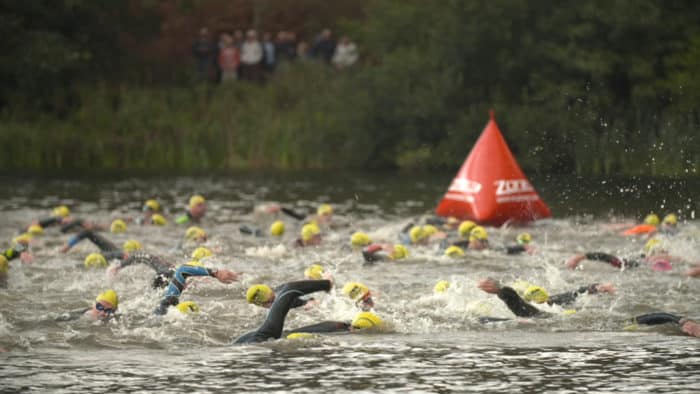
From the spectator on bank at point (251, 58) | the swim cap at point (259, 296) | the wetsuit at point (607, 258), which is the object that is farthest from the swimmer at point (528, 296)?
the spectator on bank at point (251, 58)

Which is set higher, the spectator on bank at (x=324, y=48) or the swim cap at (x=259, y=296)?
the spectator on bank at (x=324, y=48)

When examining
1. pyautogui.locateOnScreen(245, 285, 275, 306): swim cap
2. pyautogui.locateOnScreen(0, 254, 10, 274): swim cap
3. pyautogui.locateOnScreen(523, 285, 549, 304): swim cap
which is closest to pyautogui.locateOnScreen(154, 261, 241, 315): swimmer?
pyautogui.locateOnScreen(245, 285, 275, 306): swim cap

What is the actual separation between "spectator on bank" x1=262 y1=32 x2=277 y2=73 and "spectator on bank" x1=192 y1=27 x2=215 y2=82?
1.52 metres

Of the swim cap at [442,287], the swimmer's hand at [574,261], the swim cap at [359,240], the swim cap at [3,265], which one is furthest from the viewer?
the swim cap at [359,240]

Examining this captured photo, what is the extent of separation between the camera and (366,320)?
1112 cm

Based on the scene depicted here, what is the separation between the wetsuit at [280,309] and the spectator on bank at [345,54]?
83.9 feet

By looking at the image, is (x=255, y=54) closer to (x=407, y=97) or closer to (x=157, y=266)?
(x=407, y=97)

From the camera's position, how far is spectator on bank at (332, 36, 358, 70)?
36.4 metres

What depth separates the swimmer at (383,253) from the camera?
1561cm

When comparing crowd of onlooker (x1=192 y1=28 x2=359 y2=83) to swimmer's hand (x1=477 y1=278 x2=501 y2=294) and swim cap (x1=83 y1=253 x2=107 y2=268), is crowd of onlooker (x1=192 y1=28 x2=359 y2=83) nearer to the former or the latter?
swim cap (x1=83 y1=253 x2=107 y2=268)

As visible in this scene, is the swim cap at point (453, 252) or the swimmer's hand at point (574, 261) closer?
the swimmer's hand at point (574, 261)

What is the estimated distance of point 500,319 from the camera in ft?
37.7

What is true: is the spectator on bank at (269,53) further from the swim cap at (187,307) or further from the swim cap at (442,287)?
the swim cap at (187,307)

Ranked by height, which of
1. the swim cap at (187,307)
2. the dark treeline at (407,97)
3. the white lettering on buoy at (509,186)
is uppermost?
the dark treeline at (407,97)
